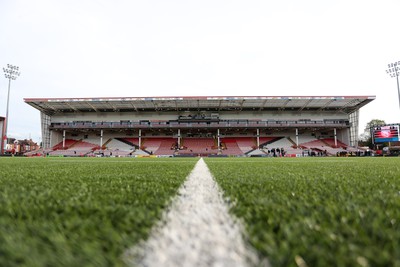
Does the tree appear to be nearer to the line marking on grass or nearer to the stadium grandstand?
the stadium grandstand

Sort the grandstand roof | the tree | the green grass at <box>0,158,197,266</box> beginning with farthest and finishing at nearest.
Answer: the tree, the grandstand roof, the green grass at <box>0,158,197,266</box>

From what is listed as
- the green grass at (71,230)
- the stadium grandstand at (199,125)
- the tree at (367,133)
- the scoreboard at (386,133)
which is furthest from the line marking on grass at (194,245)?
the tree at (367,133)

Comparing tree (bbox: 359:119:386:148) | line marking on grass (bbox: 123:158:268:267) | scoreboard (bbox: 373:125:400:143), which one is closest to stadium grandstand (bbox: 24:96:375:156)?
scoreboard (bbox: 373:125:400:143)

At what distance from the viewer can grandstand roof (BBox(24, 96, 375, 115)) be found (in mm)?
Result: 29281

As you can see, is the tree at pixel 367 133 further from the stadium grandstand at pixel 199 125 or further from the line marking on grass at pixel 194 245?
the line marking on grass at pixel 194 245

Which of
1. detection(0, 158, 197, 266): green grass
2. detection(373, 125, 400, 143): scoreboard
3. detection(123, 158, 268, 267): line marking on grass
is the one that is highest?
detection(373, 125, 400, 143): scoreboard

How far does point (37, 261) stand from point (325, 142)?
36816 millimetres

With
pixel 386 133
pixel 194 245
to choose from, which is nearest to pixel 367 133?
pixel 386 133

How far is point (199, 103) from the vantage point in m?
30.9

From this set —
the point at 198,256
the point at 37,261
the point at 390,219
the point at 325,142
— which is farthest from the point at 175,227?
the point at 325,142

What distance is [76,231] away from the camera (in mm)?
610

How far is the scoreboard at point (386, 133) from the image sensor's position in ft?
85.5

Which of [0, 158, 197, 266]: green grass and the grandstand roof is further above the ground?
the grandstand roof

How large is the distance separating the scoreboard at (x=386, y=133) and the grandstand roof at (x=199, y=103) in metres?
4.27
